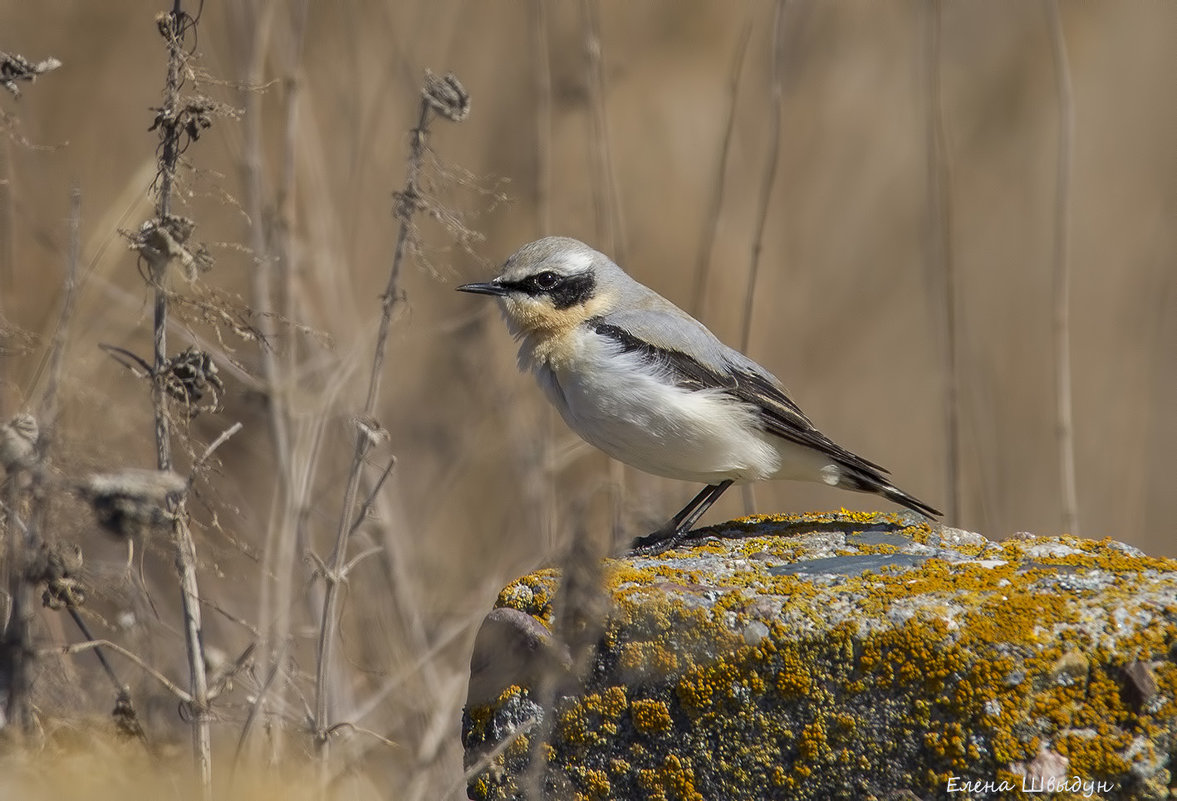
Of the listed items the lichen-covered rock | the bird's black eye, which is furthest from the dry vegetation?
the lichen-covered rock

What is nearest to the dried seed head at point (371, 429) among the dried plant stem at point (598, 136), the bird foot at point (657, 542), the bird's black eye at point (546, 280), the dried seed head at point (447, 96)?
the dried seed head at point (447, 96)

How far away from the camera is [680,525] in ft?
17.4

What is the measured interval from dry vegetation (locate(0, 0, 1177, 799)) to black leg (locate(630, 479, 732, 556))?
0.15 metres

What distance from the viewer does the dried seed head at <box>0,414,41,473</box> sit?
3037 millimetres

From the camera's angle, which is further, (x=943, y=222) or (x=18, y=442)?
(x=943, y=222)

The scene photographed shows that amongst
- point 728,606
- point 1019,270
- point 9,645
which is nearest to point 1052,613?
point 728,606

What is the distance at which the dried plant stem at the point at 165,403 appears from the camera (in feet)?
11.0

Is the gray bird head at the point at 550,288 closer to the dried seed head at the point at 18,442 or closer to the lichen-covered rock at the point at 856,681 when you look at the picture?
the lichen-covered rock at the point at 856,681

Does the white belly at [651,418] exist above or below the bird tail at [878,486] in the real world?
above

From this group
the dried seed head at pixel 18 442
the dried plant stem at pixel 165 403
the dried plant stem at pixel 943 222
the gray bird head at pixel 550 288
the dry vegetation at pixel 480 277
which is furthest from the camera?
the dried plant stem at pixel 943 222

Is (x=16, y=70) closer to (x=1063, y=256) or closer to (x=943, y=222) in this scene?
(x=943, y=222)

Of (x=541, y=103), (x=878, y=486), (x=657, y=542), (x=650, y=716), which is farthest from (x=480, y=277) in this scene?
(x=650, y=716)

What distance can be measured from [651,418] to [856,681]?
1.89 metres

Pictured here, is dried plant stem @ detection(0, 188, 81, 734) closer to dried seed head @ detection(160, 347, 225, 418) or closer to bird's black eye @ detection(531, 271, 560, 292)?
dried seed head @ detection(160, 347, 225, 418)
